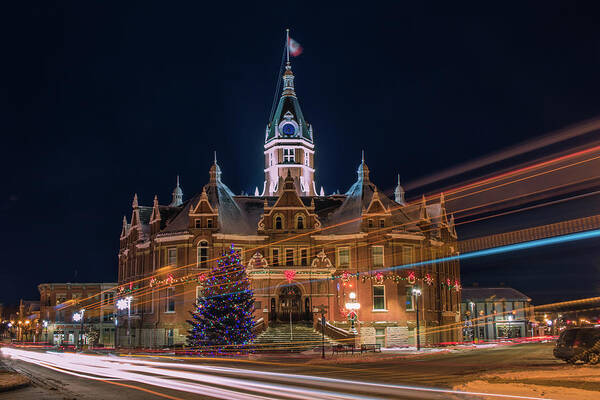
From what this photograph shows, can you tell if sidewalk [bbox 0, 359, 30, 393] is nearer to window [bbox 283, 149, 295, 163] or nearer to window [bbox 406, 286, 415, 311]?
window [bbox 406, 286, 415, 311]

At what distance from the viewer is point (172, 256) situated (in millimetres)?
61094

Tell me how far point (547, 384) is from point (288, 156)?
7309 centimetres

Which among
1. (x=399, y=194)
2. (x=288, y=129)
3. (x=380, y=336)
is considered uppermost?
(x=288, y=129)

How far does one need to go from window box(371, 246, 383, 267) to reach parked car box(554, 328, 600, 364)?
2920 centimetres

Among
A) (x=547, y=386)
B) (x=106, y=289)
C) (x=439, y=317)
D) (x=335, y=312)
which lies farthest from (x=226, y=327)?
(x=106, y=289)

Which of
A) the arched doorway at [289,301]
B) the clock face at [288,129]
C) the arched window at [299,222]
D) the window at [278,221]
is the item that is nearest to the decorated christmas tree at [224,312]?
the arched doorway at [289,301]

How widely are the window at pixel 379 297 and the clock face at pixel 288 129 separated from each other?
128ft

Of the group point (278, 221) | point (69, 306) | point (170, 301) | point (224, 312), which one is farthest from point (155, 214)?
point (69, 306)

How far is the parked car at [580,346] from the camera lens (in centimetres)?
2822

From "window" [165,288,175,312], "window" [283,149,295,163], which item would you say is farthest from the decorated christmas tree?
"window" [283,149,295,163]

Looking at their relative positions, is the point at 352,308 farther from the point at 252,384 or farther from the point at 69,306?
the point at 69,306

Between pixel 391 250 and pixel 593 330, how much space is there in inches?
1201

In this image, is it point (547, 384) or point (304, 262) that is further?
point (304, 262)

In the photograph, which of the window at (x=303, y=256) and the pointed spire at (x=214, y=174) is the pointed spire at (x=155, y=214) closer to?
the pointed spire at (x=214, y=174)
